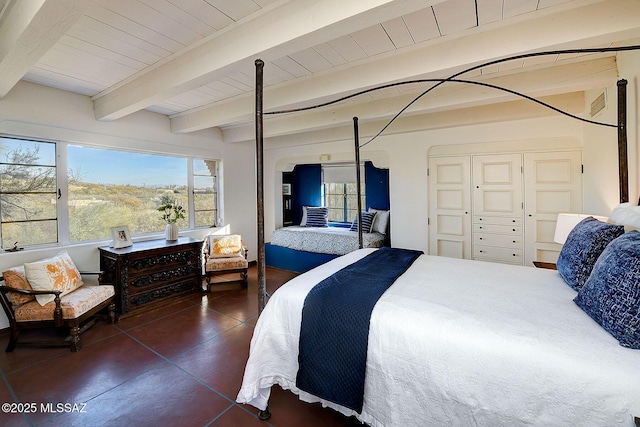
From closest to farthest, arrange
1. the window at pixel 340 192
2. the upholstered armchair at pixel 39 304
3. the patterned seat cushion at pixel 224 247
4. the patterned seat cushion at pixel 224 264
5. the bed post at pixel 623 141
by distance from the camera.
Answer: the bed post at pixel 623 141 → the upholstered armchair at pixel 39 304 → the patterned seat cushion at pixel 224 264 → the patterned seat cushion at pixel 224 247 → the window at pixel 340 192

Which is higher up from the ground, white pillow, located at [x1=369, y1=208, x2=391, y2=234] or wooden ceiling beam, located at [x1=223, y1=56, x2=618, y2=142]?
wooden ceiling beam, located at [x1=223, y1=56, x2=618, y2=142]

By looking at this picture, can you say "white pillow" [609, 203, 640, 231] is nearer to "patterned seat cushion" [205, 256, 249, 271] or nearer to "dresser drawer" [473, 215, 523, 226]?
"dresser drawer" [473, 215, 523, 226]

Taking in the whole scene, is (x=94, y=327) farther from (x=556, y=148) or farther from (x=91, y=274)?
(x=556, y=148)

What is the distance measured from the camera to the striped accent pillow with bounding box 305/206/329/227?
554cm

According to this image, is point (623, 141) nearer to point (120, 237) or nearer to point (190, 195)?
point (120, 237)

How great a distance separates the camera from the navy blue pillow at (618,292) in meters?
1.04

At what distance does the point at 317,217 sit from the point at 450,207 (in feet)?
8.21

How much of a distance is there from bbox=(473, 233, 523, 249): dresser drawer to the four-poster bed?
2.01m

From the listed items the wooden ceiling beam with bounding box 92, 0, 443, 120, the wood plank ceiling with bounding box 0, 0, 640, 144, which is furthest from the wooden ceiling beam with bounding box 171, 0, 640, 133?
the wooden ceiling beam with bounding box 92, 0, 443, 120

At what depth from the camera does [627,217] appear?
169 centimetres

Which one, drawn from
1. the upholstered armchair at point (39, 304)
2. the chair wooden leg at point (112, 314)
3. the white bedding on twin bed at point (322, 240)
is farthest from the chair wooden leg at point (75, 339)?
the white bedding on twin bed at point (322, 240)

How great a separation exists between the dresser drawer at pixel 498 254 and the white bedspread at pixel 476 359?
2120 mm

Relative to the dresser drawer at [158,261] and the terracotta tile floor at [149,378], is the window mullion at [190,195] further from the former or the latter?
the terracotta tile floor at [149,378]

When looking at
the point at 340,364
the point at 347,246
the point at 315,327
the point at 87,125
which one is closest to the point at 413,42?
the point at 315,327
